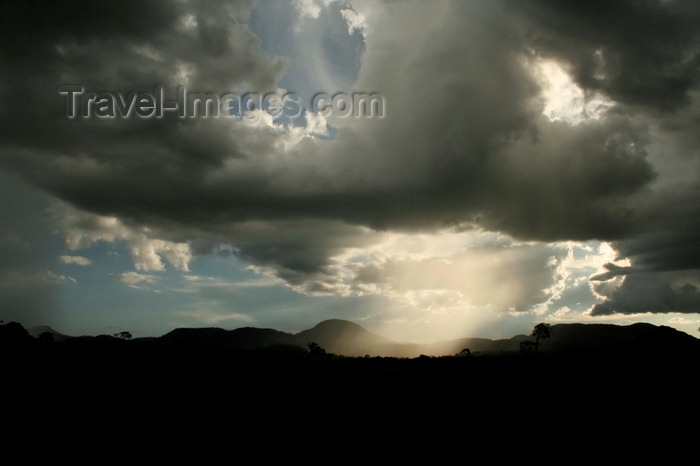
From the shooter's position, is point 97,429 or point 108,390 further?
point 108,390

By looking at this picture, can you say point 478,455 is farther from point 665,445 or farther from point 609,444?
point 665,445

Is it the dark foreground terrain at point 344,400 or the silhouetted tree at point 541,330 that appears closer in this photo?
the dark foreground terrain at point 344,400

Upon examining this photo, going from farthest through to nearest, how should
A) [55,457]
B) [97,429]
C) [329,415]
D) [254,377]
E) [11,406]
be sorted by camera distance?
1. [254,377]
2. [329,415]
3. [11,406]
4. [97,429]
5. [55,457]

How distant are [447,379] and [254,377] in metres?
16.2

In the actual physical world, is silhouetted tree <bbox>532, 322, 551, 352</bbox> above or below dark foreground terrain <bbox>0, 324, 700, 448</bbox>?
below

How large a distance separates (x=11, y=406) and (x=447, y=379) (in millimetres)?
29419

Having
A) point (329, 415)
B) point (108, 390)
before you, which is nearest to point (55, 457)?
point (108, 390)

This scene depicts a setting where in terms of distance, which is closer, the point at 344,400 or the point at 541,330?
the point at 344,400

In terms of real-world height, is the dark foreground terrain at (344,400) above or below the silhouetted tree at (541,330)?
above

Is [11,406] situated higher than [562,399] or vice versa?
[11,406]

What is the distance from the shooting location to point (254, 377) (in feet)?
115

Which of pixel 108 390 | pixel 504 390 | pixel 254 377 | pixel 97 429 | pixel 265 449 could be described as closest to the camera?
pixel 265 449

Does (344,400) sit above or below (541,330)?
above

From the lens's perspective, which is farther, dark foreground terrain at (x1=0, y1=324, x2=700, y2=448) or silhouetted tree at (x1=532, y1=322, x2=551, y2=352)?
silhouetted tree at (x1=532, y1=322, x2=551, y2=352)
